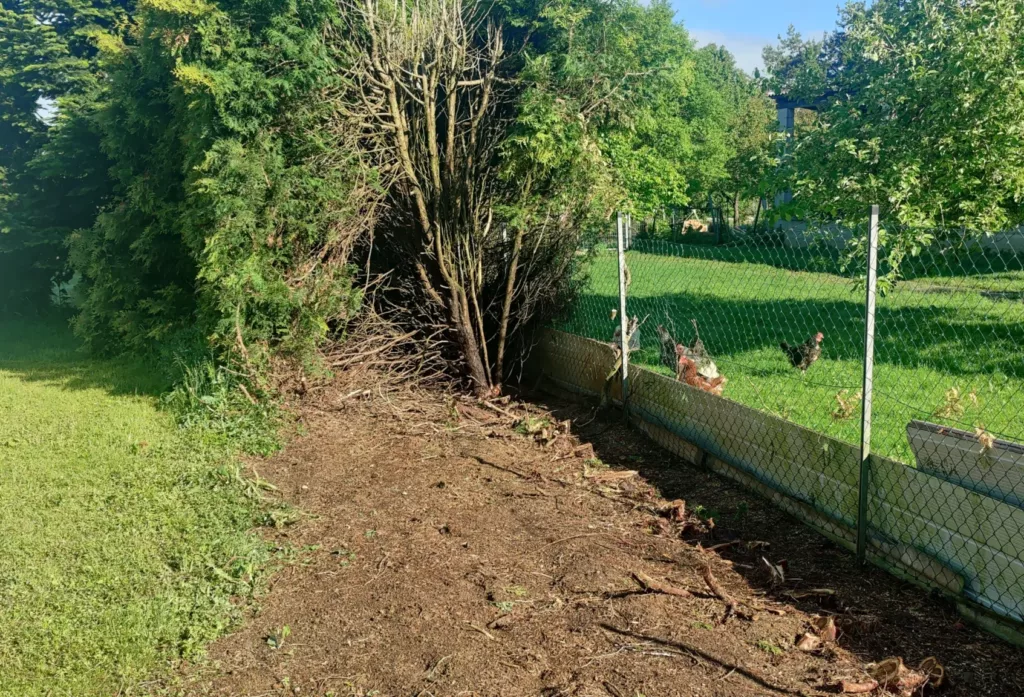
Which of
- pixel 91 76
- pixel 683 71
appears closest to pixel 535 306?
pixel 91 76

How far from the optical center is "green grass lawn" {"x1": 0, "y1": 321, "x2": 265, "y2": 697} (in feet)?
10.7

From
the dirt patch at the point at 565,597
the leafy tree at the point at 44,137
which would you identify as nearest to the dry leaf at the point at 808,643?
the dirt patch at the point at 565,597

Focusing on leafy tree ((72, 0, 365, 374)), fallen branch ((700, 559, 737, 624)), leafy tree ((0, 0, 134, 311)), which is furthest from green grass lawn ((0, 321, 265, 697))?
leafy tree ((0, 0, 134, 311))

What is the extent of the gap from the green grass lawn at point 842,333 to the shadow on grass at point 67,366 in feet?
15.5

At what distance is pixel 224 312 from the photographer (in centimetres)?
638

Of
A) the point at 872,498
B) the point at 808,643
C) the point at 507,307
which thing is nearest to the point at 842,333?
the point at 507,307

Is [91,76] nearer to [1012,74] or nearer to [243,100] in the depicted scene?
[243,100]

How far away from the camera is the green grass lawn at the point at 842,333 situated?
497cm

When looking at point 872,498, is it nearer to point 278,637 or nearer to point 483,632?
point 483,632

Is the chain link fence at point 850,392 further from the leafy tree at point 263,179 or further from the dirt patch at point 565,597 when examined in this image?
the leafy tree at point 263,179

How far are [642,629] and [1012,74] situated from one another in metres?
6.09

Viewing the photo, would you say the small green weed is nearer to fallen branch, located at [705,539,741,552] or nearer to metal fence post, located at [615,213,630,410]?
fallen branch, located at [705,539,741,552]

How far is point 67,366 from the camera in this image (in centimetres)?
988

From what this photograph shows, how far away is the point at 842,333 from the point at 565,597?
6433mm
